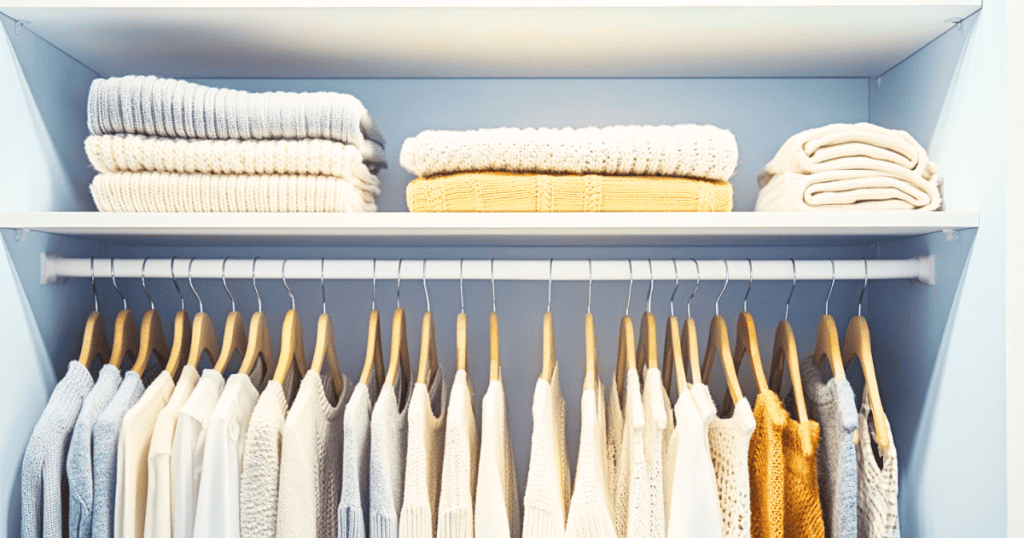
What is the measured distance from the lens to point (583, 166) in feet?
3.27

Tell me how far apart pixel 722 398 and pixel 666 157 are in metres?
0.60

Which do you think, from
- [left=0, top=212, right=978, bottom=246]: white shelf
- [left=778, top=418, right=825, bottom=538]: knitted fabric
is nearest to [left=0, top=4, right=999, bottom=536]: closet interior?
[left=0, top=212, right=978, bottom=246]: white shelf

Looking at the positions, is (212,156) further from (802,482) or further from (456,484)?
(802,482)

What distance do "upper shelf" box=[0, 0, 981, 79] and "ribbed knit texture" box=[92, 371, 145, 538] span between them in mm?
645

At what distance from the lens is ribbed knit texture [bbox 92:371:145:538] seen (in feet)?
3.15

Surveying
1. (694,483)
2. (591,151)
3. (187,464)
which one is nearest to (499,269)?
(591,151)

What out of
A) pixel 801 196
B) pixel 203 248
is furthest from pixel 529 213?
pixel 203 248

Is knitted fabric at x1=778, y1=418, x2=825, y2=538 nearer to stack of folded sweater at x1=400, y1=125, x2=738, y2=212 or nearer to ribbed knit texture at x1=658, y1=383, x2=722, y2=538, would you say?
ribbed knit texture at x1=658, y1=383, x2=722, y2=538

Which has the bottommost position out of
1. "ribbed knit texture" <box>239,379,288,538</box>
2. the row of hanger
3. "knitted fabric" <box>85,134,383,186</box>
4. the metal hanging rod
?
"ribbed knit texture" <box>239,379,288,538</box>

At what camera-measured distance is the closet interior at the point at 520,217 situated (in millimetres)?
988

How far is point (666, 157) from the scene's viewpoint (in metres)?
0.98

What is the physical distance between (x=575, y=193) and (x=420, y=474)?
1.64 ft

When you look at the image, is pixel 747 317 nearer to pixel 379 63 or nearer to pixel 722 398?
pixel 722 398

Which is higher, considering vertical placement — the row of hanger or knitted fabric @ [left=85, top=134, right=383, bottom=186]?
knitted fabric @ [left=85, top=134, right=383, bottom=186]
